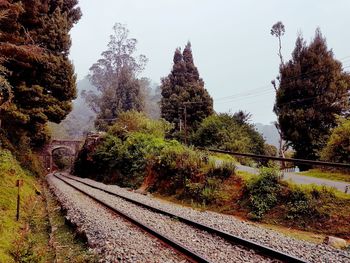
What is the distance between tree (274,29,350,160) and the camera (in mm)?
21297

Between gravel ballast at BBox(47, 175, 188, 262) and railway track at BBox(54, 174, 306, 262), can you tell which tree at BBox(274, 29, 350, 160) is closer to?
railway track at BBox(54, 174, 306, 262)

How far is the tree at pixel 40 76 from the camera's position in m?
16.9

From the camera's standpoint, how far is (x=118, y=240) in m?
6.72

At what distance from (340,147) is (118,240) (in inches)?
459

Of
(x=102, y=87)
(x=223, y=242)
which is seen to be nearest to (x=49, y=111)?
(x=223, y=242)

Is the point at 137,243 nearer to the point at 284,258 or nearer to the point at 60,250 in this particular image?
the point at 60,250

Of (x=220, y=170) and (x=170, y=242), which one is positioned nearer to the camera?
(x=170, y=242)

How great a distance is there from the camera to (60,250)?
677 centimetres

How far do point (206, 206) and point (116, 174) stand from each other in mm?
12019

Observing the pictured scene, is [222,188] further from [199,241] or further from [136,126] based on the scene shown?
[136,126]

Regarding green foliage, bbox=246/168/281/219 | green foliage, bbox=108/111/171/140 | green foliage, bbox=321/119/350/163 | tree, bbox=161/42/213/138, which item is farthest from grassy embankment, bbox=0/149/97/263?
tree, bbox=161/42/213/138

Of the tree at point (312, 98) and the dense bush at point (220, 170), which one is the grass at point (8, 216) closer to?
the dense bush at point (220, 170)

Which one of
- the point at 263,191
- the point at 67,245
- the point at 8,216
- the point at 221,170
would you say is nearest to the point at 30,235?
the point at 8,216

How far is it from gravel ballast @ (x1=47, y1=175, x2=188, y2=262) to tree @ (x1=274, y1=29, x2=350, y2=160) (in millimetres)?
15702
